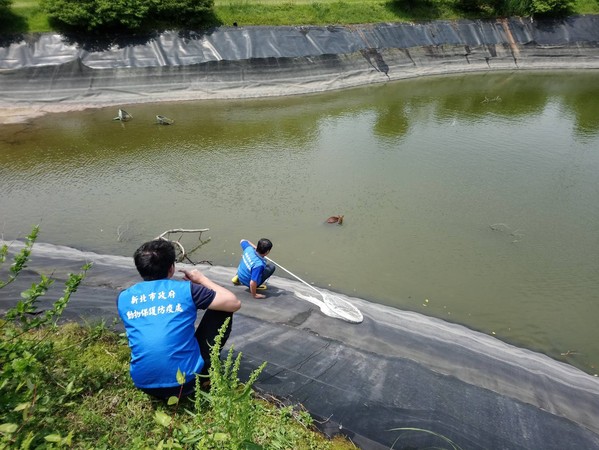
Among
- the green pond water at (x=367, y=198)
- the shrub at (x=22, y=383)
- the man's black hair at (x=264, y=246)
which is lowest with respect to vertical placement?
the green pond water at (x=367, y=198)

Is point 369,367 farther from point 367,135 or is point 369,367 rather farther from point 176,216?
point 367,135

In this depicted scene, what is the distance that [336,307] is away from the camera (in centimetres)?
634

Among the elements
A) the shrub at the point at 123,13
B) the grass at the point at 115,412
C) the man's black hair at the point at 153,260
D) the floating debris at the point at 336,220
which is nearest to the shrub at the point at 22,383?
the grass at the point at 115,412

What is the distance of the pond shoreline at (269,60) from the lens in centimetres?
1781

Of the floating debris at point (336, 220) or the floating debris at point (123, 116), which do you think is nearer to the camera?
the floating debris at point (336, 220)

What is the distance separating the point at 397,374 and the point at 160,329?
2729mm

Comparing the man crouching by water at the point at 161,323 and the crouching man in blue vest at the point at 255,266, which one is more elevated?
the man crouching by water at the point at 161,323

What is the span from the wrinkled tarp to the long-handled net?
0.14 metres

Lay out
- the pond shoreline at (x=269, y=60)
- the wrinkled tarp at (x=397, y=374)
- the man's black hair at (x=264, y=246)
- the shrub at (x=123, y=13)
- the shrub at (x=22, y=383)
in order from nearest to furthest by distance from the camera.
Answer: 1. the shrub at (x=22, y=383)
2. the wrinkled tarp at (x=397, y=374)
3. the man's black hair at (x=264, y=246)
4. the pond shoreline at (x=269, y=60)
5. the shrub at (x=123, y=13)

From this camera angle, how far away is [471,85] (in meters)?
22.7

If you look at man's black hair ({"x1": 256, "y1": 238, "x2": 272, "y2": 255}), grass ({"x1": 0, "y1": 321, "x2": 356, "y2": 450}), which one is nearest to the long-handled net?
man's black hair ({"x1": 256, "y1": 238, "x2": 272, "y2": 255})

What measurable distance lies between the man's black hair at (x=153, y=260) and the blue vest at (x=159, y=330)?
0.35 feet

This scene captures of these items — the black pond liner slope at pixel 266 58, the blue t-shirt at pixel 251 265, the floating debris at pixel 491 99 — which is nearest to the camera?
the blue t-shirt at pixel 251 265

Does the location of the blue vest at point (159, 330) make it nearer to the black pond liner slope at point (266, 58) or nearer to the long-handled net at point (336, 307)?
the long-handled net at point (336, 307)
